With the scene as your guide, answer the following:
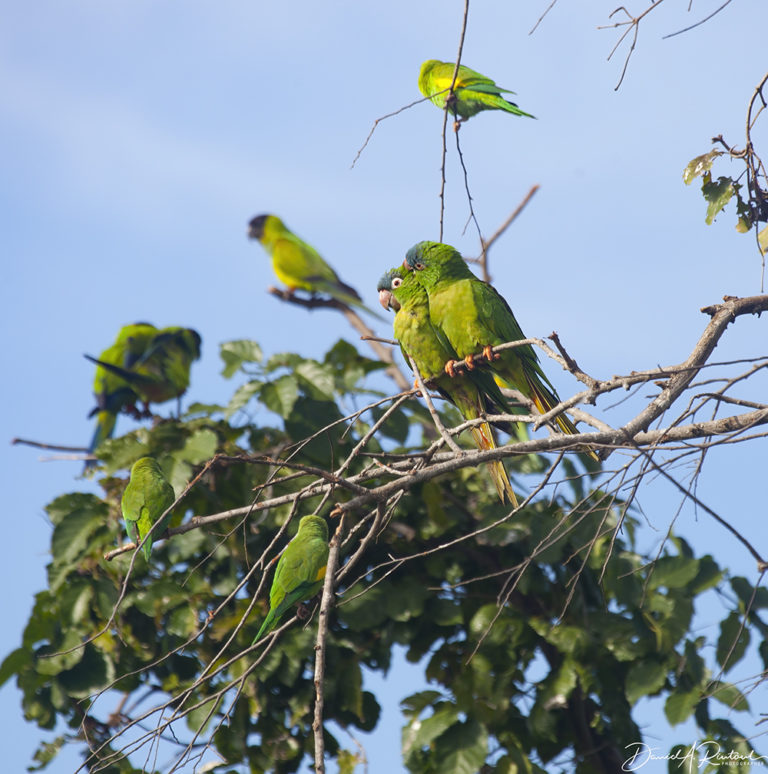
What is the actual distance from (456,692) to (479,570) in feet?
2.05

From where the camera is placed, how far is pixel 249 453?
165 inches

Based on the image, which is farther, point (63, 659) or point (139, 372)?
point (139, 372)

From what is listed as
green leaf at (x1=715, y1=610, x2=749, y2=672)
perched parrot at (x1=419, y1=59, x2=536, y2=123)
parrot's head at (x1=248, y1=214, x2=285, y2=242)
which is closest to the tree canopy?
green leaf at (x1=715, y1=610, x2=749, y2=672)

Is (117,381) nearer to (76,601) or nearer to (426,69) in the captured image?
(76,601)

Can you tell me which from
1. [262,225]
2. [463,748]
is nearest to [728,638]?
[463,748]

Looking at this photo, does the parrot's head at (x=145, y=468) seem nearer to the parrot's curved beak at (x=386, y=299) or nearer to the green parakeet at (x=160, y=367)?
the parrot's curved beak at (x=386, y=299)

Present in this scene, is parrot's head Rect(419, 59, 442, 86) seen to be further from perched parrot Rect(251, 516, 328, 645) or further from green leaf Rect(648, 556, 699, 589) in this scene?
perched parrot Rect(251, 516, 328, 645)

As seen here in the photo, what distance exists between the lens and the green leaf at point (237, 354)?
4.33 metres

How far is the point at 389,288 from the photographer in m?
4.00

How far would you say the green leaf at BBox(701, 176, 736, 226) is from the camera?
104 inches

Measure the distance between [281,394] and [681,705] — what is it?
2220 millimetres

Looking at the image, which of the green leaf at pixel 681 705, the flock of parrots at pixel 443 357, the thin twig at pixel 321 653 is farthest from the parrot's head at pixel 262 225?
the thin twig at pixel 321 653

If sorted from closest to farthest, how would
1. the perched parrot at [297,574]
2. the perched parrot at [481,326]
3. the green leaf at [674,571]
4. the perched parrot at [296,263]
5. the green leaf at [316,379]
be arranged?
the perched parrot at [297,574] < the perched parrot at [481,326] < the green leaf at [674,571] < the green leaf at [316,379] < the perched parrot at [296,263]

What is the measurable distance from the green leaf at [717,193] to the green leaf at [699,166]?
0.12 ft
